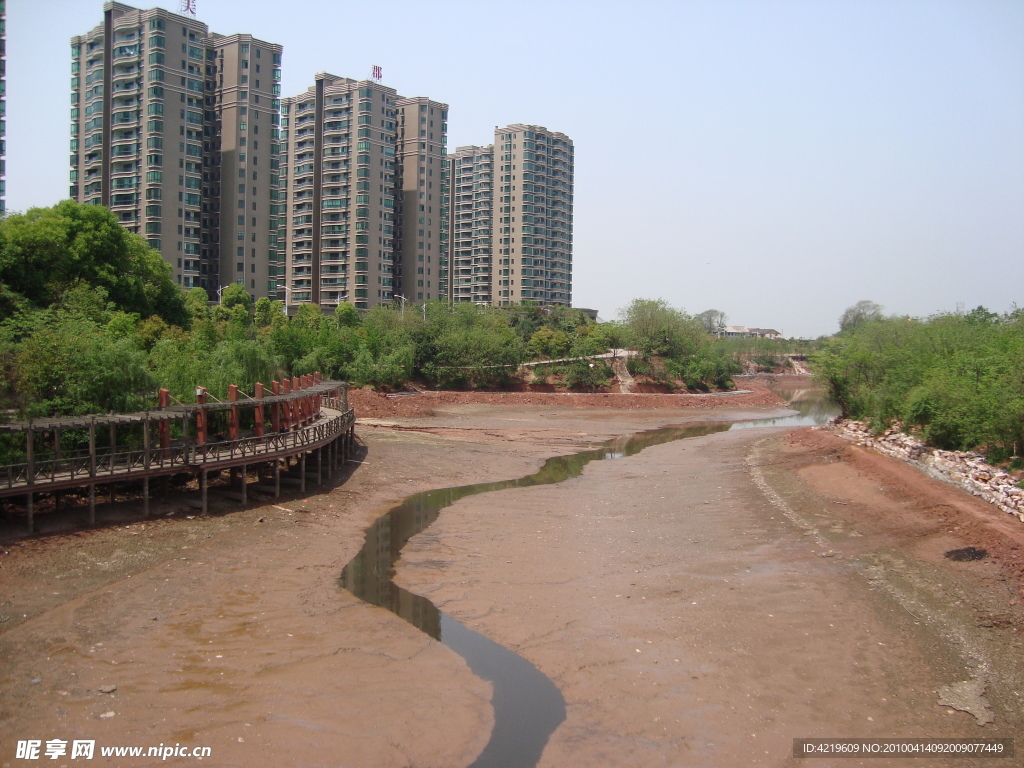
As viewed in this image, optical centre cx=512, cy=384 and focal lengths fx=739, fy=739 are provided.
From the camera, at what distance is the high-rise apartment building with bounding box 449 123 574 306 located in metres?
144

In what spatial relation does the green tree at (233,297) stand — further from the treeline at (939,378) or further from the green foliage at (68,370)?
the treeline at (939,378)

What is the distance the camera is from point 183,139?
299ft

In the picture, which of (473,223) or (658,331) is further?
(473,223)

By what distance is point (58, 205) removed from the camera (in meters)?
42.4

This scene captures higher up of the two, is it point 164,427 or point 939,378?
point 939,378

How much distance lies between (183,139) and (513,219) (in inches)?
2637

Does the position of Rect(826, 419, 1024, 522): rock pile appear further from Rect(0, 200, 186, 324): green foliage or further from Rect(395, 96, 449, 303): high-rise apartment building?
Rect(395, 96, 449, 303): high-rise apartment building

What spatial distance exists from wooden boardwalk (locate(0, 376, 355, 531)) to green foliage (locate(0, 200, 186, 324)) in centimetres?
1365

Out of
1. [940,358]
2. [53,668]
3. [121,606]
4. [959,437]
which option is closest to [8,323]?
[121,606]

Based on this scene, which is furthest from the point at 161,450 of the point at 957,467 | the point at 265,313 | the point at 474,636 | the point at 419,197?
the point at 419,197

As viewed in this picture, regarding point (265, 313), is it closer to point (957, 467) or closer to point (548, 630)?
point (957, 467)

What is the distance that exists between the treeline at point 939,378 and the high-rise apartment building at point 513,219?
8695 centimetres

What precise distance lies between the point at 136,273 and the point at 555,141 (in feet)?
376

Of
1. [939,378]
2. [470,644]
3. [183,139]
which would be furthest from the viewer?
[183,139]
